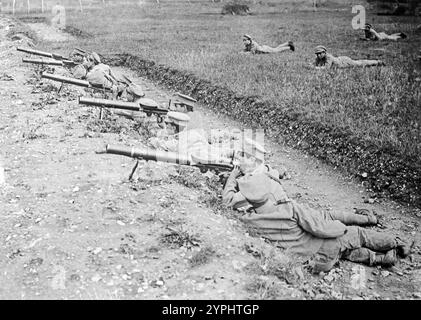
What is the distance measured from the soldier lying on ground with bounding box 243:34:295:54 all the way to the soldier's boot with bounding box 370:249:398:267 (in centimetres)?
1407

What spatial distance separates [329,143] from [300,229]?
389cm

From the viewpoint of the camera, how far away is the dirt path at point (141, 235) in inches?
191

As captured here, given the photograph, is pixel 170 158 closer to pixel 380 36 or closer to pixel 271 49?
pixel 271 49

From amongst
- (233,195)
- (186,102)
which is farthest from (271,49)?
(233,195)

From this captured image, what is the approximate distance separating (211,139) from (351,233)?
5.21 meters

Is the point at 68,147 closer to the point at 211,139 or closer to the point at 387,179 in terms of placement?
the point at 211,139

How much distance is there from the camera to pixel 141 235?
5746 mm

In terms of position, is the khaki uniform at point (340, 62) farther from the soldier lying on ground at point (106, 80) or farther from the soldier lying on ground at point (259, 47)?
the soldier lying on ground at point (106, 80)

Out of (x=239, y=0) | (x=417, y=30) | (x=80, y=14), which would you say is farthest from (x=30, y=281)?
(x=239, y=0)

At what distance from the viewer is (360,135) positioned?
30.4 ft

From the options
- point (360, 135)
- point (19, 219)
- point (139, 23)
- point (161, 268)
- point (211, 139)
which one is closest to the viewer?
point (161, 268)

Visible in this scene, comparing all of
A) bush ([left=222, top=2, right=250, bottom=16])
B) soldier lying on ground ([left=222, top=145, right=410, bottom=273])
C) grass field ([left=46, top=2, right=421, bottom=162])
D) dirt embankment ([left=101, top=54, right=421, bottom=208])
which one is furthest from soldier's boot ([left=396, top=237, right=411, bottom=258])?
bush ([left=222, top=2, right=250, bottom=16])

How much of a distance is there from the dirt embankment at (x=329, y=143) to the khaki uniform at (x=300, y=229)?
7.09 ft

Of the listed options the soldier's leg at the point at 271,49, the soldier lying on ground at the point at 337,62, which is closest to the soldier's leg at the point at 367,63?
the soldier lying on ground at the point at 337,62
